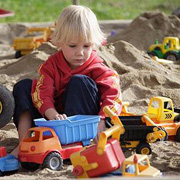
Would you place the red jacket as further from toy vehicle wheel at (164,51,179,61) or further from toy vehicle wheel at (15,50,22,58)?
toy vehicle wheel at (15,50,22,58)

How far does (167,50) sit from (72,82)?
394 cm

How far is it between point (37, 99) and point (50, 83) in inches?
5.2

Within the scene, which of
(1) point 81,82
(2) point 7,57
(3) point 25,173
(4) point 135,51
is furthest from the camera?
→ (2) point 7,57

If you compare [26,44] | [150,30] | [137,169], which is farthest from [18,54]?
[137,169]

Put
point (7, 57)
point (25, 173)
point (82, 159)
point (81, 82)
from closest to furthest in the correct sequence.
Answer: point (82, 159), point (25, 173), point (81, 82), point (7, 57)

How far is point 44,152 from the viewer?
2.96 meters

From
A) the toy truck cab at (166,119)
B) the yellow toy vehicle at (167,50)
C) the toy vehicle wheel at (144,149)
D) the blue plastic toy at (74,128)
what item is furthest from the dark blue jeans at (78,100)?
the yellow toy vehicle at (167,50)

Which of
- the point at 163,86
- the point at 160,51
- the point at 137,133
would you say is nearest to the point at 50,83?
the point at 137,133

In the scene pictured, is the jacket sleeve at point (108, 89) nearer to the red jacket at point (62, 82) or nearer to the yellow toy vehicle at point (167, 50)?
the red jacket at point (62, 82)

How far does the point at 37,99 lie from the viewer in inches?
134

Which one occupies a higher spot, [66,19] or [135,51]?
[66,19]

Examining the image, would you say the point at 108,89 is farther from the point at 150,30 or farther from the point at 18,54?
the point at 150,30

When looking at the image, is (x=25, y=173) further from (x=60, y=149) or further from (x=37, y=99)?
(x=37, y=99)

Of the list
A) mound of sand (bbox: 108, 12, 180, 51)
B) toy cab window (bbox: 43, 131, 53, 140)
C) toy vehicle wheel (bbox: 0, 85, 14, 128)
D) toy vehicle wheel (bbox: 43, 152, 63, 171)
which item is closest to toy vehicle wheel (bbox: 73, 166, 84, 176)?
toy vehicle wheel (bbox: 43, 152, 63, 171)
